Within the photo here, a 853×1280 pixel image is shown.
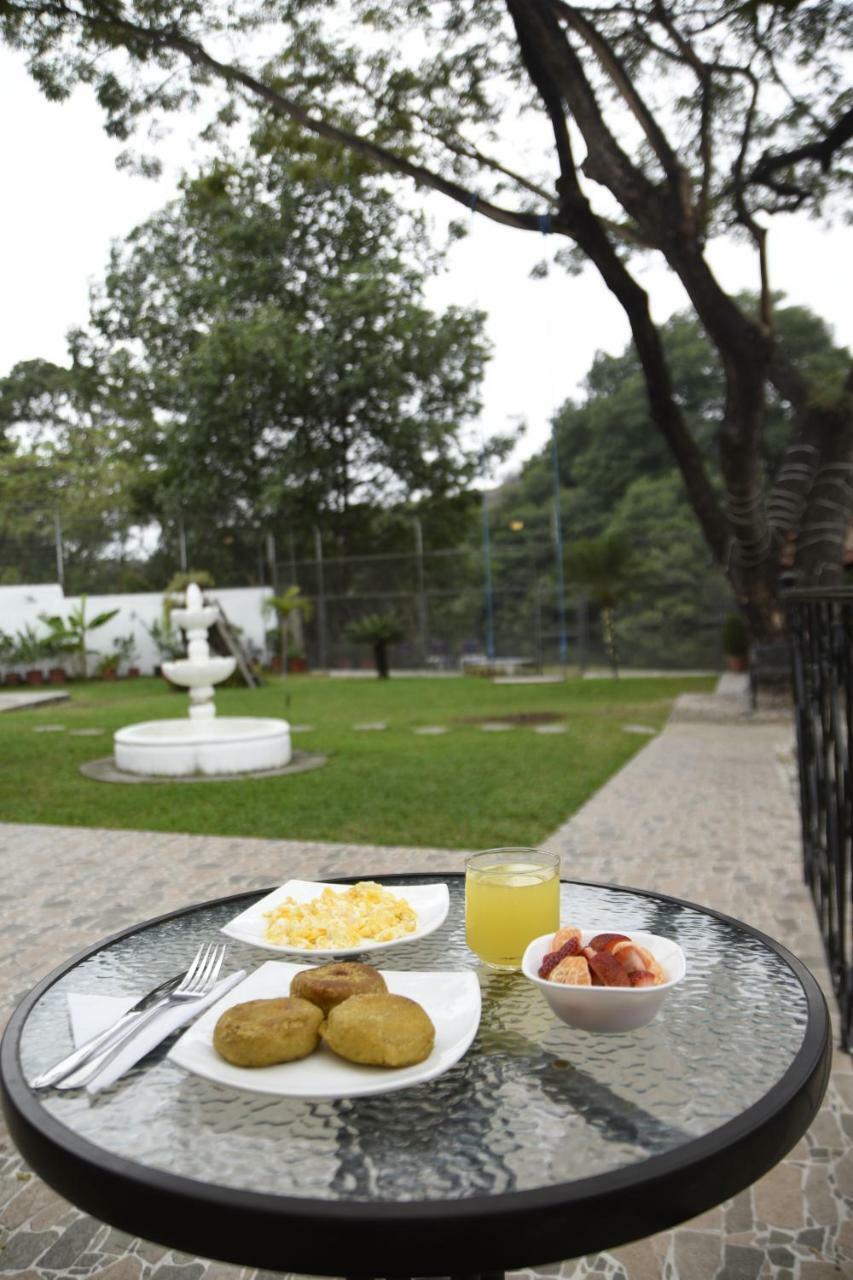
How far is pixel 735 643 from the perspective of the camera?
16.3 meters

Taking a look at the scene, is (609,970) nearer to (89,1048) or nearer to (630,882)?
(89,1048)

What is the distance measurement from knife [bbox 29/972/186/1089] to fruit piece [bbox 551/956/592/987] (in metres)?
0.48

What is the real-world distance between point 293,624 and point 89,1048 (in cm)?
1796

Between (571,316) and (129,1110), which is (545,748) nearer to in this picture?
(129,1110)

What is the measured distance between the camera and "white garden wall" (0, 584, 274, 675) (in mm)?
15773

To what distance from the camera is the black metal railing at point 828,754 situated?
7.66 ft

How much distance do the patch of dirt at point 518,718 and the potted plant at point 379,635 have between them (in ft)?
18.3

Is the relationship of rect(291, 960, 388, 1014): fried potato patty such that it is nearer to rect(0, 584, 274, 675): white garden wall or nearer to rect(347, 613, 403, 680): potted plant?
rect(0, 584, 274, 675): white garden wall

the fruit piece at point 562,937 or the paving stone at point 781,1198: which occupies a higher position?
the fruit piece at point 562,937

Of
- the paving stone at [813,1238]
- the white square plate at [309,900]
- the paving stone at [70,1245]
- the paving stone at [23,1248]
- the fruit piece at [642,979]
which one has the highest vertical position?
the fruit piece at [642,979]

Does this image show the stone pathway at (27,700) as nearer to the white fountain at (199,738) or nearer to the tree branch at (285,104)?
the white fountain at (199,738)

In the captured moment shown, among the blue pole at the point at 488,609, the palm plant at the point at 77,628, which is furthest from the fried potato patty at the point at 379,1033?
the blue pole at the point at 488,609

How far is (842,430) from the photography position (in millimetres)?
9555

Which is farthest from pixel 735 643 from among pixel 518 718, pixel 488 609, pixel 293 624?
pixel 293 624
